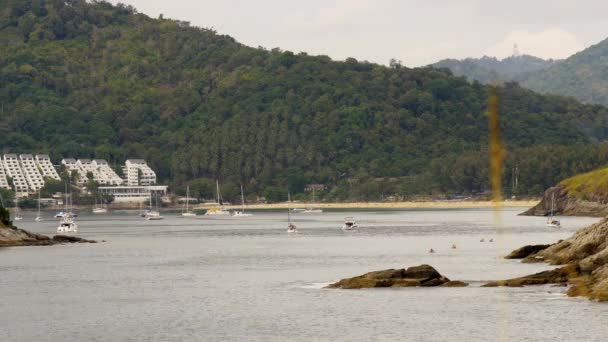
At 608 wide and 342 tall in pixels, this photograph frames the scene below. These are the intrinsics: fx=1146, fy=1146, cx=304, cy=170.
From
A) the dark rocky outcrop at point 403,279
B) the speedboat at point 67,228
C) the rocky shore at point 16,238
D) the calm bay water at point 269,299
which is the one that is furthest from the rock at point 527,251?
the speedboat at point 67,228

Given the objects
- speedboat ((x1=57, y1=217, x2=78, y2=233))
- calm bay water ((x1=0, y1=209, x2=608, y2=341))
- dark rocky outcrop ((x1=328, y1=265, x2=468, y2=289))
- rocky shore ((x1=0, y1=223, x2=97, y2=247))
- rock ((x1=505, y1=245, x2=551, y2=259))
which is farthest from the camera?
speedboat ((x1=57, y1=217, x2=78, y2=233))

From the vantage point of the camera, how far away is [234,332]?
64.8 metres

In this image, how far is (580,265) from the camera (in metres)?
78.2

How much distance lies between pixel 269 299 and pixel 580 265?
843 inches

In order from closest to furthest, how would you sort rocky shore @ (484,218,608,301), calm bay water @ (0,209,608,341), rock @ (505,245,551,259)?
calm bay water @ (0,209,608,341)
rocky shore @ (484,218,608,301)
rock @ (505,245,551,259)

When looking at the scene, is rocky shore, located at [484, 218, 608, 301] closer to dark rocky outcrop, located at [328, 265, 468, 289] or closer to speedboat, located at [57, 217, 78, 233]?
dark rocky outcrop, located at [328, 265, 468, 289]

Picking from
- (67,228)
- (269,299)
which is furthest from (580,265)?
(67,228)

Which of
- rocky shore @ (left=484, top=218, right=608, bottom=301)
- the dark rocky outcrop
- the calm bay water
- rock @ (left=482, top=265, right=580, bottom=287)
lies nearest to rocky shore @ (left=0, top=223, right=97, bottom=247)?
the calm bay water

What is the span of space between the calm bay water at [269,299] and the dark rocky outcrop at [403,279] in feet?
2.57

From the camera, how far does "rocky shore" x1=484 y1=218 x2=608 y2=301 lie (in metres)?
69.1

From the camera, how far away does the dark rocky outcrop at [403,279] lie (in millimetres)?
78875

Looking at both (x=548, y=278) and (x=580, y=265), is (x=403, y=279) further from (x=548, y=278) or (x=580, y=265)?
(x=580, y=265)

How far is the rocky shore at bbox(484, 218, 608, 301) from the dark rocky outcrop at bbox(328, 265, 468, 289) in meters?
3.69

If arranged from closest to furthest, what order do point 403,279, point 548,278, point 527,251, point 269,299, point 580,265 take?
point 548,278
point 580,265
point 403,279
point 269,299
point 527,251
